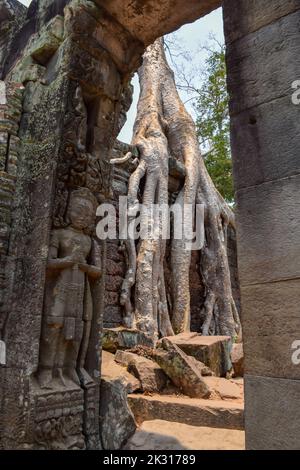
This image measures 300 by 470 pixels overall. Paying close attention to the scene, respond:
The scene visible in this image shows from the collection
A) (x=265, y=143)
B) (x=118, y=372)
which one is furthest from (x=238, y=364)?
(x=265, y=143)

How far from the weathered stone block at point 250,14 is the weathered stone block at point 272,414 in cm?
183

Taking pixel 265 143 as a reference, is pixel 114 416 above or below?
below

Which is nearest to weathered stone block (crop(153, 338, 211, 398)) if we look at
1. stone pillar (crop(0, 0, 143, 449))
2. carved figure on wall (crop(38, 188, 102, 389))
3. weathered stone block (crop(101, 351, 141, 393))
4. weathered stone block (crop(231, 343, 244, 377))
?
weathered stone block (crop(101, 351, 141, 393))

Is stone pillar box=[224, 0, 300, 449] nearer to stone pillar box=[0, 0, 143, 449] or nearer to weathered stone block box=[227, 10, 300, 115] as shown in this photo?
weathered stone block box=[227, 10, 300, 115]

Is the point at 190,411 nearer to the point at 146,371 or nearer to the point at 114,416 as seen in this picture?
the point at 146,371

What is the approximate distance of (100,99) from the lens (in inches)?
144

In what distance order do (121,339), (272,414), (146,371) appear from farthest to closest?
(121,339), (146,371), (272,414)

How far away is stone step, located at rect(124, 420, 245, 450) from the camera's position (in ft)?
10.4

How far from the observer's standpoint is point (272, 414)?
163cm

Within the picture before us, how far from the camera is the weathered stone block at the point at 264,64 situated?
1.87m

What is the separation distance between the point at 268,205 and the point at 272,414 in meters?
0.95

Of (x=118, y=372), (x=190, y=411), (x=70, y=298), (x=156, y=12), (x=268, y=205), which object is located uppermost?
(x=156, y=12)
